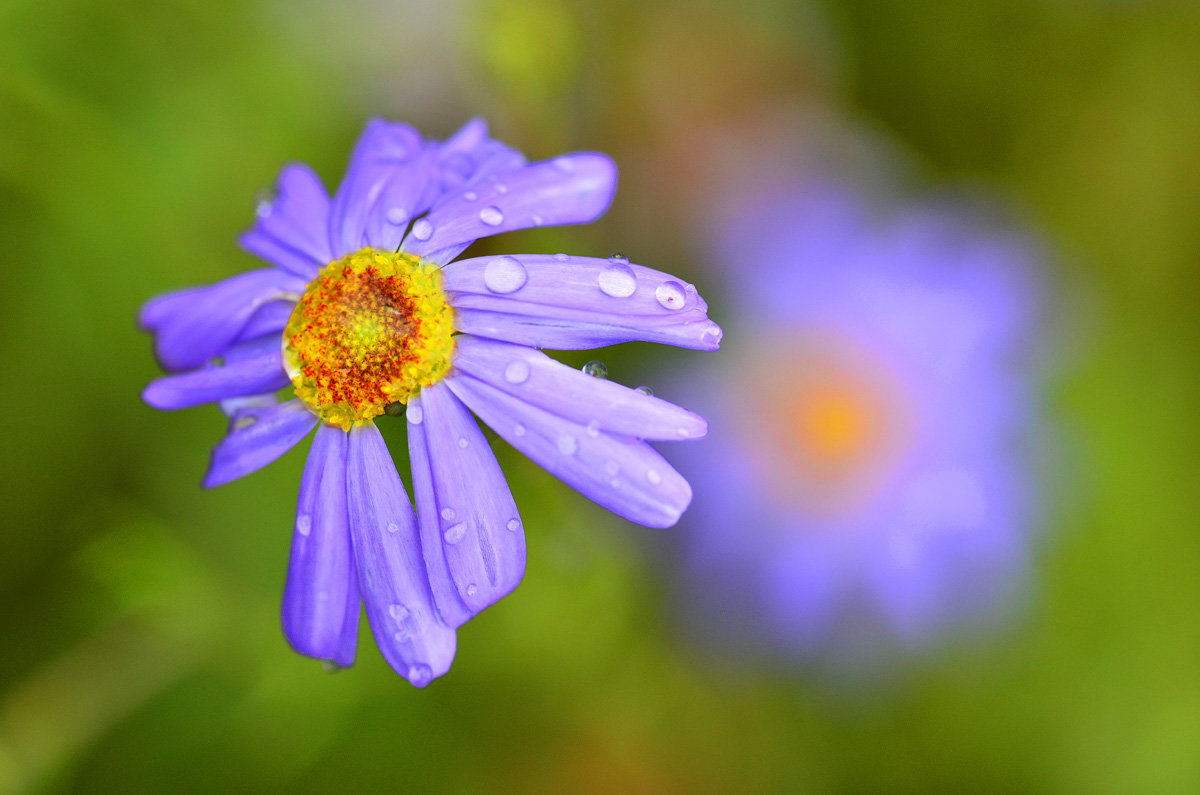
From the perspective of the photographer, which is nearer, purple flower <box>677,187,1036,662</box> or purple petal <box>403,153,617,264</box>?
purple petal <box>403,153,617,264</box>

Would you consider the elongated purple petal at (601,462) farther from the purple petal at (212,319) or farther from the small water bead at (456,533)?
the purple petal at (212,319)

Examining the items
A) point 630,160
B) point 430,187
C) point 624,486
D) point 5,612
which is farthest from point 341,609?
point 630,160

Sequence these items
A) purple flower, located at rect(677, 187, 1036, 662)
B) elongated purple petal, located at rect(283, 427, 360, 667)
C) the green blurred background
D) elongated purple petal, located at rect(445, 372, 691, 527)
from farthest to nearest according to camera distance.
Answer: purple flower, located at rect(677, 187, 1036, 662), the green blurred background, elongated purple petal, located at rect(283, 427, 360, 667), elongated purple petal, located at rect(445, 372, 691, 527)

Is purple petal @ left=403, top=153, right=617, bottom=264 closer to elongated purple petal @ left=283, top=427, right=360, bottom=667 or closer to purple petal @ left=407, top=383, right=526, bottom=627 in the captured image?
purple petal @ left=407, top=383, right=526, bottom=627

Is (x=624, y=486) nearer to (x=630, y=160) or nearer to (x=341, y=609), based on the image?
(x=341, y=609)

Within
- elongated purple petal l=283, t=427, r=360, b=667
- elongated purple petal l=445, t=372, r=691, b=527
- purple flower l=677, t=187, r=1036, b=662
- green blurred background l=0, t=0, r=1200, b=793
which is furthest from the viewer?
purple flower l=677, t=187, r=1036, b=662

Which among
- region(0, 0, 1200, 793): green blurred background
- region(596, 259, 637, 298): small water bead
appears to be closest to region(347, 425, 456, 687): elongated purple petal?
region(596, 259, 637, 298): small water bead

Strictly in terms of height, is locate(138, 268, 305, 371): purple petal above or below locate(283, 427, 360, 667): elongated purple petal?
above

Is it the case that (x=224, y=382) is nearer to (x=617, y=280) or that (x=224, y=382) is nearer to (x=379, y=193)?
(x=379, y=193)
